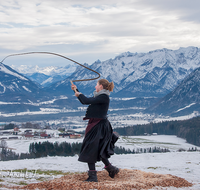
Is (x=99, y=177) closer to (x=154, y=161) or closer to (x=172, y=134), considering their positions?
(x=154, y=161)

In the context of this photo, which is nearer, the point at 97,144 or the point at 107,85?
the point at 97,144

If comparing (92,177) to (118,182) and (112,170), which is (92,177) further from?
(112,170)

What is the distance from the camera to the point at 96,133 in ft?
39.8

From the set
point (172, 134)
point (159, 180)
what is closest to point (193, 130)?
point (172, 134)

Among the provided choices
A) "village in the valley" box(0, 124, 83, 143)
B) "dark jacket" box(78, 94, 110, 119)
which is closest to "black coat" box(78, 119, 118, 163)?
"dark jacket" box(78, 94, 110, 119)

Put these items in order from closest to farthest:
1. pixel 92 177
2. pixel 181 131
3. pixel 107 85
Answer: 1. pixel 92 177
2. pixel 107 85
3. pixel 181 131

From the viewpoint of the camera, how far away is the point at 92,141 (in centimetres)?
1200

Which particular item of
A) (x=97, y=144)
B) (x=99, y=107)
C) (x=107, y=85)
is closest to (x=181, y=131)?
(x=107, y=85)

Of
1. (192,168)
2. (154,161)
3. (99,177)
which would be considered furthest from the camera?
(154,161)

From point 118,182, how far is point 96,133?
6.81 ft

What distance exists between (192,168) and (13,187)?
1122 centimetres

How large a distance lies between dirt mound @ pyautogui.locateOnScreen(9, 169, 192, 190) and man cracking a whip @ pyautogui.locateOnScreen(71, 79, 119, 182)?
715mm

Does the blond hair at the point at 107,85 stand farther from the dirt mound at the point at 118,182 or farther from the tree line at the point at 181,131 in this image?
the tree line at the point at 181,131

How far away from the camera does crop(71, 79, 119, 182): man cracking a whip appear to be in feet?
39.2
